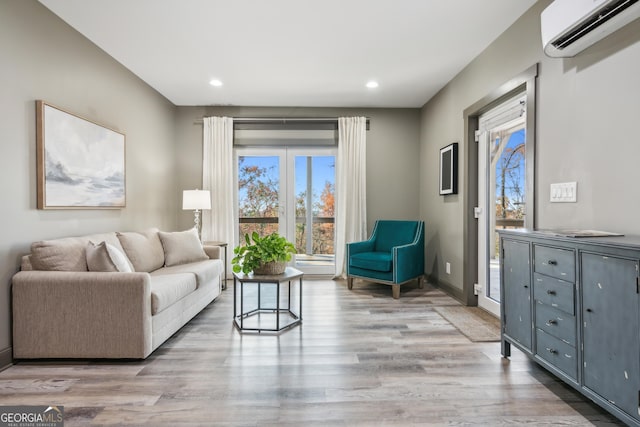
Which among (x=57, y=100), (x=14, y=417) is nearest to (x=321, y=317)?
(x=14, y=417)

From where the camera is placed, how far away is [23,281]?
7.57 ft

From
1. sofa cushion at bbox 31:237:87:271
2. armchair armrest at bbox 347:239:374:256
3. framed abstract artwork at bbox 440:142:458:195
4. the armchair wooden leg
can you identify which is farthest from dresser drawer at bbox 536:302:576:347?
sofa cushion at bbox 31:237:87:271

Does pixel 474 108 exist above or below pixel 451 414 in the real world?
above

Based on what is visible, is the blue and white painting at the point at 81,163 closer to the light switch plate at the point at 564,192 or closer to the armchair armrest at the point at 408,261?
the armchair armrest at the point at 408,261

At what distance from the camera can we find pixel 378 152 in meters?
5.21

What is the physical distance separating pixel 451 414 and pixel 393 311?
1.78m

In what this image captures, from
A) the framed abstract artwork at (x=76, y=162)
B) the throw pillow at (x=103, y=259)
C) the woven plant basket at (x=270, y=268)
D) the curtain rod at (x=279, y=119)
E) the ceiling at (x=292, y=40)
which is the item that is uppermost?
the ceiling at (x=292, y=40)

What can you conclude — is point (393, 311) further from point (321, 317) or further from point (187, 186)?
point (187, 186)

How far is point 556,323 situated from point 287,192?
386 centimetres

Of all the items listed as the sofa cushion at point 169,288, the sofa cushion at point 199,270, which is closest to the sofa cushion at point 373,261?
the sofa cushion at point 199,270

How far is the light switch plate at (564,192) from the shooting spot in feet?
7.20

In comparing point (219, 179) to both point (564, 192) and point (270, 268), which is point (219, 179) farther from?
point (564, 192)

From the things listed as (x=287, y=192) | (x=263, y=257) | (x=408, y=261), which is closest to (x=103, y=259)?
(x=263, y=257)

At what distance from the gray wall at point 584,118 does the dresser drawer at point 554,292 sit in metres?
0.44
